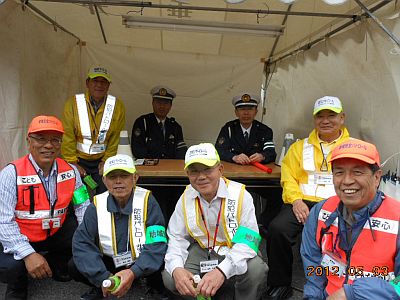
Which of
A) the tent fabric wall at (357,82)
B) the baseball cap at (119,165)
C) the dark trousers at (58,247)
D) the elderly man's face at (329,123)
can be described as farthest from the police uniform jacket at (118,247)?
the tent fabric wall at (357,82)

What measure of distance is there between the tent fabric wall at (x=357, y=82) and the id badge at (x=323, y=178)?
43 centimetres

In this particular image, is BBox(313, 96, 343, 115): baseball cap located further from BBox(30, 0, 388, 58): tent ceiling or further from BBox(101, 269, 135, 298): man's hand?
BBox(101, 269, 135, 298): man's hand

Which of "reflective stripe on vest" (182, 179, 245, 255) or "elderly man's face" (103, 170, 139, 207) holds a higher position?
"elderly man's face" (103, 170, 139, 207)

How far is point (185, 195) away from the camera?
6.77 feet

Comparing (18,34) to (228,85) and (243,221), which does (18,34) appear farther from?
(228,85)

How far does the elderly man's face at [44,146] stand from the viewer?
2096 mm

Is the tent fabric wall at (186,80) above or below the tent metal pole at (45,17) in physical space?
below

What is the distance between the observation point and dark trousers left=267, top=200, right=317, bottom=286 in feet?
7.59

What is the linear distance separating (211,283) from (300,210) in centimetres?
92

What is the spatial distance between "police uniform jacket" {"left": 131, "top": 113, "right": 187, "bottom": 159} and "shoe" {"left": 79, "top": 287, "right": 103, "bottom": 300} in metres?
1.49

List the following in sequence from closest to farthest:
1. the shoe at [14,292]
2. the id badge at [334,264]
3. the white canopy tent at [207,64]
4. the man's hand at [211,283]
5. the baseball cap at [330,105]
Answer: the id badge at [334,264]
the man's hand at [211,283]
the shoe at [14,292]
the baseball cap at [330,105]
the white canopy tent at [207,64]

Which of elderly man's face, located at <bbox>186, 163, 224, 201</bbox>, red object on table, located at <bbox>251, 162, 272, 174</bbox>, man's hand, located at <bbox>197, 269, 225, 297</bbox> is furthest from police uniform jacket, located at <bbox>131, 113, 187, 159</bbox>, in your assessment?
man's hand, located at <bbox>197, 269, 225, 297</bbox>

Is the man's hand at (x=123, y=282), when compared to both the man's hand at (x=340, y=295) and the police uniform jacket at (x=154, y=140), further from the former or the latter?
the police uniform jacket at (x=154, y=140)

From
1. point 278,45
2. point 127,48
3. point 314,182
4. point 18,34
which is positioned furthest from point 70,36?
point 314,182
